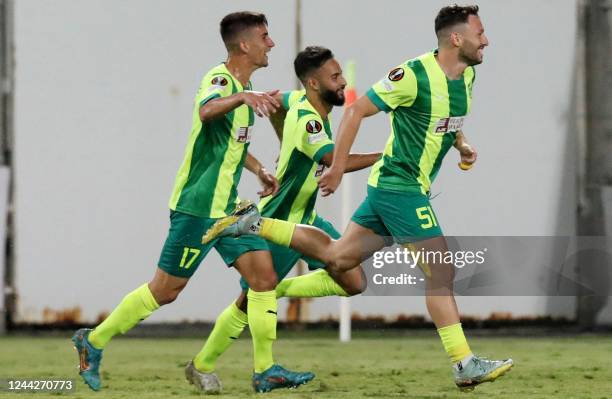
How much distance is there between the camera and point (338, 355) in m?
9.00

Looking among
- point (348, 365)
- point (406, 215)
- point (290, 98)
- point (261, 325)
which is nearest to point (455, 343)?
point (406, 215)

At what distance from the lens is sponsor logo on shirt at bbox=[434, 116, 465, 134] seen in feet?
20.5

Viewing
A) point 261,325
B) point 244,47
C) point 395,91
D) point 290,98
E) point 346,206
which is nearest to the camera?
point 395,91

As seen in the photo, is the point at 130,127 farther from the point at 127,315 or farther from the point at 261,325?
A: the point at 261,325

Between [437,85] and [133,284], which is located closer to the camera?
[437,85]

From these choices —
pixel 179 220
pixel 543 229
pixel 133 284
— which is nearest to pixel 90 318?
pixel 133 284

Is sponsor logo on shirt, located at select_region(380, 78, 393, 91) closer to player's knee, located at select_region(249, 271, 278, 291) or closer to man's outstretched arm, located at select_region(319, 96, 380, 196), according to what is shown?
man's outstretched arm, located at select_region(319, 96, 380, 196)

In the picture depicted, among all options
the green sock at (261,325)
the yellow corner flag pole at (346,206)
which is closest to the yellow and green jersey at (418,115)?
the green sock at (261,325)

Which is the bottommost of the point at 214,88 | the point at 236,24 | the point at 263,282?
the point at 263,282

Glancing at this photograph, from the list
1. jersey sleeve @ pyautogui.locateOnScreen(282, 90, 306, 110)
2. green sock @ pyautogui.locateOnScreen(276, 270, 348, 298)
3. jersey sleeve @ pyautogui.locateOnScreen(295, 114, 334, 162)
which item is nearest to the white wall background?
green sock @ pyautogui.locateOnScreen(276, 270, 348, 298)

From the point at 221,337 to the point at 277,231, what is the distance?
64 centimetres

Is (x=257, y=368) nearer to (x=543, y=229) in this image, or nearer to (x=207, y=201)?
(x=207, y=201)

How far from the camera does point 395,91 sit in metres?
6.12

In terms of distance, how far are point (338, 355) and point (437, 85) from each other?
10.8 feet
